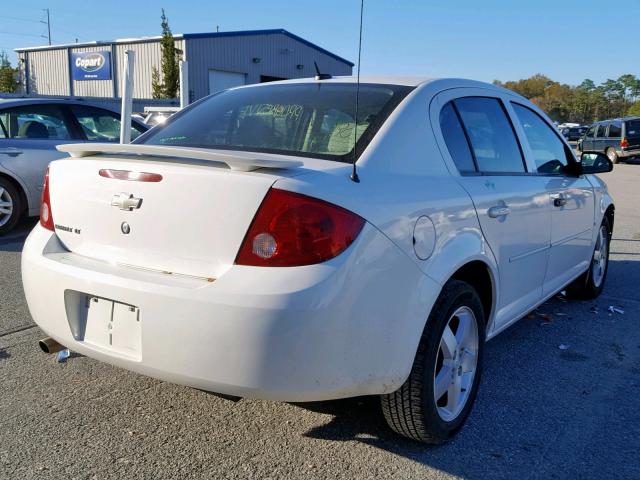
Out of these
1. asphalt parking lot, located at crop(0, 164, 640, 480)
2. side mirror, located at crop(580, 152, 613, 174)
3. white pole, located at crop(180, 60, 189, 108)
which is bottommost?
asphalt parking lot, located at crop(0, 164, 640, 480)

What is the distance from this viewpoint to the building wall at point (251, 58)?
31172mm

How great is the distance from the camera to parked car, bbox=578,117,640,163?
82.2 feet

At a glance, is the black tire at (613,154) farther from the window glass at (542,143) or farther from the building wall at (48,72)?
the building wall at (48,72)

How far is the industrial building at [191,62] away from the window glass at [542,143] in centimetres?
2791

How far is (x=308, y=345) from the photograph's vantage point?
7.13 ft

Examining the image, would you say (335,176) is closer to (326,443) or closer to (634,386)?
(326,443)

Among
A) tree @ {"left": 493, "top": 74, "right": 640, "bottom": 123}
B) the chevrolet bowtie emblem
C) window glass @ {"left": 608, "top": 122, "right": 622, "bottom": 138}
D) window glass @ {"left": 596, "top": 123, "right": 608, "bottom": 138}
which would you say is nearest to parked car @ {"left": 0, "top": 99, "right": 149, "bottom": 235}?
the chevrolet bowtie emblem

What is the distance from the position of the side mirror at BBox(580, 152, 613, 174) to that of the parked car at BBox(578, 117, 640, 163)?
73.1ft

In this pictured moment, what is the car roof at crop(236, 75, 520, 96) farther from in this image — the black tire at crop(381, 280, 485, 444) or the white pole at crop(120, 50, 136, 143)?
the white pole at crop(120, 50, 136, 143)

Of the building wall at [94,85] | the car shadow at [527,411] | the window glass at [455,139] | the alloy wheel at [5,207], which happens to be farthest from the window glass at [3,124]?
the building wall at [94,85]

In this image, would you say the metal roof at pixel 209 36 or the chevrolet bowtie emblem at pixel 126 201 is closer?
the chevrolet bowtie emblem at pixel 126 201

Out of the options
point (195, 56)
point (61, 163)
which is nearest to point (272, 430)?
point (61, 163)

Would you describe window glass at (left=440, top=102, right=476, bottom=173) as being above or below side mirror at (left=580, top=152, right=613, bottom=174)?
above

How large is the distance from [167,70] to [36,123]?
80.8ft
